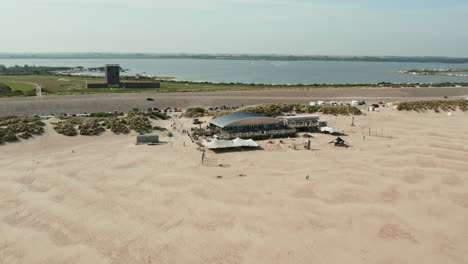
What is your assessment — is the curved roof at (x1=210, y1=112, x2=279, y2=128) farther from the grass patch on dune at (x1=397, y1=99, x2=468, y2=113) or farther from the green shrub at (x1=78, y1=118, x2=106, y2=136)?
the grass patch on dune at (x1=397, y1=99, x2=468, y2=113)

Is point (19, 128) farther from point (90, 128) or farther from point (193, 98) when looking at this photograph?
point (193, 98)

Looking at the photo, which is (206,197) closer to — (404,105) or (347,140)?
(347,140)

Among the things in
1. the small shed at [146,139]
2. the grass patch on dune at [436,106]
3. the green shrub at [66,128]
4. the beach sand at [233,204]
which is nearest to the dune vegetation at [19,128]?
the beach sand at [233,204]

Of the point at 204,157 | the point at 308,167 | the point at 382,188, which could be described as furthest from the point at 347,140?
the point at 204,157

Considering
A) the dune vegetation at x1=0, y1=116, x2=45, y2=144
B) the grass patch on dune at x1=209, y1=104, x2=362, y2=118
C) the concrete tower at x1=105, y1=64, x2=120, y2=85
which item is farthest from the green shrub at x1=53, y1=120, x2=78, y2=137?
the concrete tower at x1=105, y1=64, x2=120, y2=85

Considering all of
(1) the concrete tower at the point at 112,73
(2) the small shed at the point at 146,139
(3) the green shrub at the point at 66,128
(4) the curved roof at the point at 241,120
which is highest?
(1) the concrete tower at the point at 112,73

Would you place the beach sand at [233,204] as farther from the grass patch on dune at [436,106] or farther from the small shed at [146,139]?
the grass patch on dune at [436,106]
